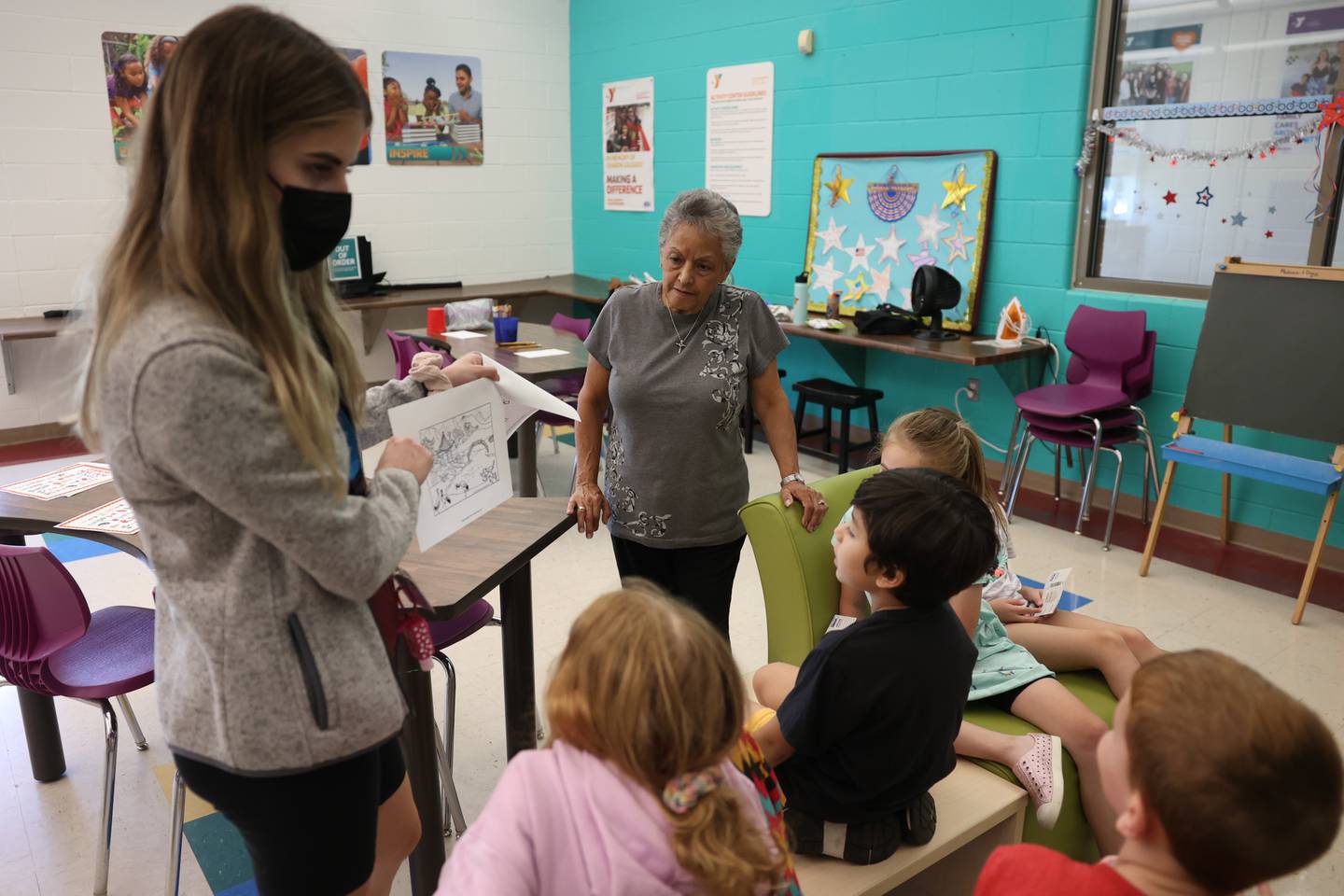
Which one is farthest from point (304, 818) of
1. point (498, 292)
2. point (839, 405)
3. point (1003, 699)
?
point (498, 292)

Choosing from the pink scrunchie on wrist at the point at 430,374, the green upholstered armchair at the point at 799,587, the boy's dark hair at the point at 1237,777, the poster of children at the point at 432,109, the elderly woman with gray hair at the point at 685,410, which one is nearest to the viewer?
the boy's dark hair at the point at 1237,777

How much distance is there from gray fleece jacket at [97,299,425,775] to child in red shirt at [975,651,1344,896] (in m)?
0.82

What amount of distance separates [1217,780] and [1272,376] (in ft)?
10.4

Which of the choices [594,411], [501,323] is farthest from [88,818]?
[501,323]

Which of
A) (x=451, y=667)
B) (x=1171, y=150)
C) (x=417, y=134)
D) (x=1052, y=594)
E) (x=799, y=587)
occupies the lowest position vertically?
(x=451, y=667)

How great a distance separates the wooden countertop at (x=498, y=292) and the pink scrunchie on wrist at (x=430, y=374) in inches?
187

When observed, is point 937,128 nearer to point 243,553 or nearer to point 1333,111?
point 1333,111

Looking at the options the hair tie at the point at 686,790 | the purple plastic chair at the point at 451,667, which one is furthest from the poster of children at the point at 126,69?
the hair tie at the point at 686,790

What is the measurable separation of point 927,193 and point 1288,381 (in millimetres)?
2022

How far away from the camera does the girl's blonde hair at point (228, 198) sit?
0.95m

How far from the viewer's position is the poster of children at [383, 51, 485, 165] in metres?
6.64

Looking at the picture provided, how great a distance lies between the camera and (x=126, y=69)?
572 centimetres

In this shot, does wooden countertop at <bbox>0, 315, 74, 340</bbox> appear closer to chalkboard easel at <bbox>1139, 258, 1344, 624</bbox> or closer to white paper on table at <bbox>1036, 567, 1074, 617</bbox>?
white paper on table at <bbox>1036, 567, 1074, 617</bbox>

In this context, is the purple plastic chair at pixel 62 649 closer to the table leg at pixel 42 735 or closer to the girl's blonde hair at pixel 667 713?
the table leg at pixel 42 735
